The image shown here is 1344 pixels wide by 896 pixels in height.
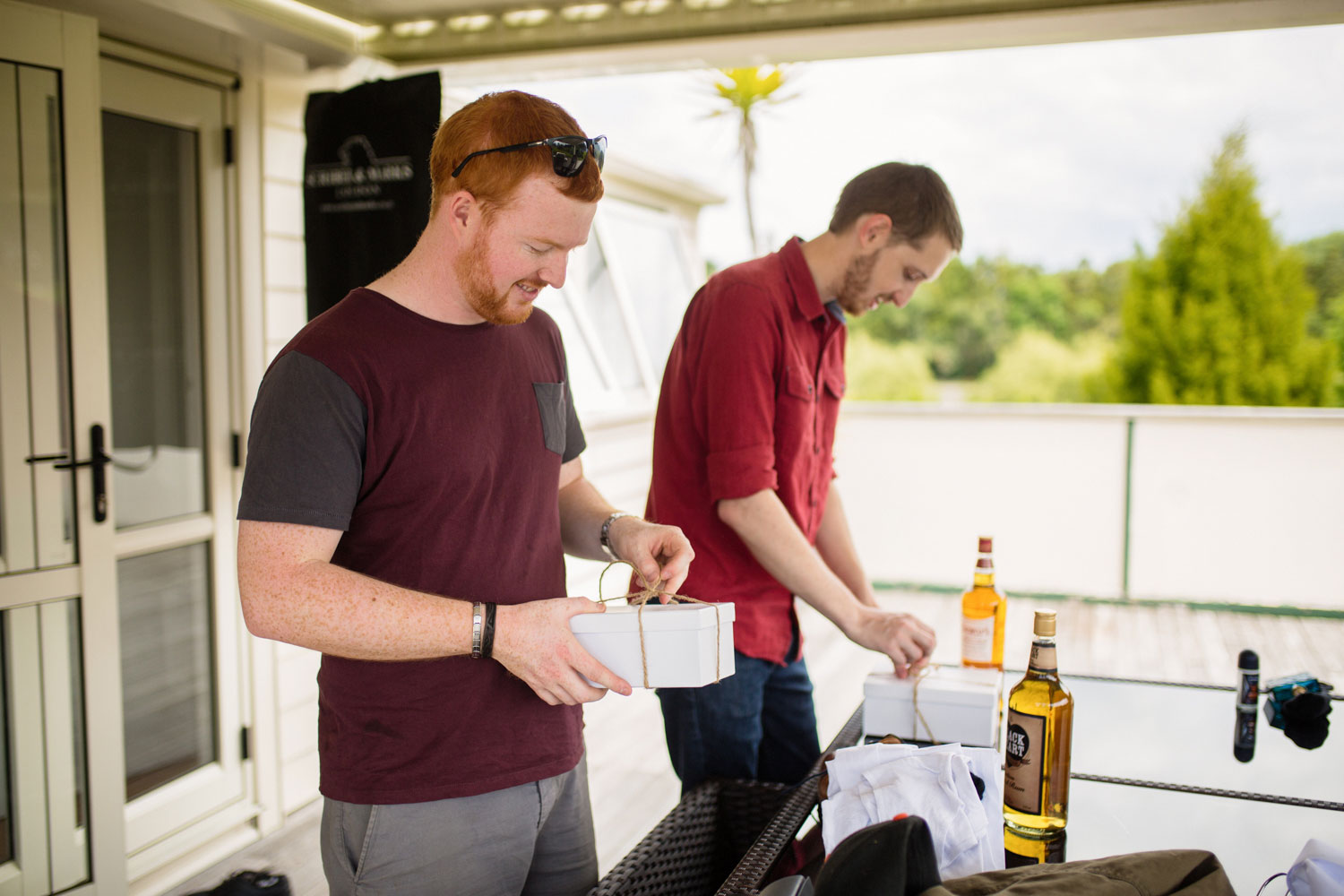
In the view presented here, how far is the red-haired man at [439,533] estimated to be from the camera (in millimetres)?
1066

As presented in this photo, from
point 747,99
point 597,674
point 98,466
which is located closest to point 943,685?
point 597,674

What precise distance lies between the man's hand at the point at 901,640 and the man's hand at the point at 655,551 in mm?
370

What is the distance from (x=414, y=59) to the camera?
302 cm

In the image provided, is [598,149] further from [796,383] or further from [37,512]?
[37,512]

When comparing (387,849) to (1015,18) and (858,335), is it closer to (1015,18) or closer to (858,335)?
(1015,18)

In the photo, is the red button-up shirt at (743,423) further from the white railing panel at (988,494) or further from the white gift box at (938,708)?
the white railing panel at (988,494)

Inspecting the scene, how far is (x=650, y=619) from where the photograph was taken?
43.1 inches

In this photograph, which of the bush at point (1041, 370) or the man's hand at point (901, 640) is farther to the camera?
the bush at point (1041, 370)

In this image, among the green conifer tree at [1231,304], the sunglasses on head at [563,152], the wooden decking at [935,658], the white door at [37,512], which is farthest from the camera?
the green conifer tree at [1231,304]

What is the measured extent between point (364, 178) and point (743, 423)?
1640 millimetres

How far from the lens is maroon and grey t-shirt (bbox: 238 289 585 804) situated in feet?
3.56

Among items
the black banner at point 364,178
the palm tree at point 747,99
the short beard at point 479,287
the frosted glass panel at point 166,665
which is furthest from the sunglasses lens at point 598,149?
the palm tree at point 747,99

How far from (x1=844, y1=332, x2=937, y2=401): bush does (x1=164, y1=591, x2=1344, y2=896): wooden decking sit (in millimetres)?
11184

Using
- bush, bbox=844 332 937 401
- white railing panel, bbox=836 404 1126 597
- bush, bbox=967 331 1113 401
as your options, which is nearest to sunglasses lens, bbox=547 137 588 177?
white railing panel, bbox=836 404 1126 597
